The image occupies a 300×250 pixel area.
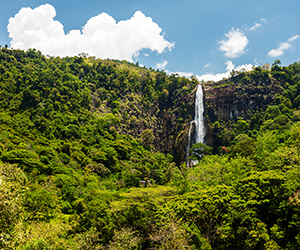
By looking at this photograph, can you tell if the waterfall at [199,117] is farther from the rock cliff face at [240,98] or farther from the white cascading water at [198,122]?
the rock cliff face at [240,98]

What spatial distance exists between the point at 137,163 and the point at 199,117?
2703cm

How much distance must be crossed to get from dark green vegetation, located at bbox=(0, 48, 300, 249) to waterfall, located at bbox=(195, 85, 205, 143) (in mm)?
1965

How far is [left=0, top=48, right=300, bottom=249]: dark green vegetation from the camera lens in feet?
56.0

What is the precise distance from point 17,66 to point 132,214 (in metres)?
66.9

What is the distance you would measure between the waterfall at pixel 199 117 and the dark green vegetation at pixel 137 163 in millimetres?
1965

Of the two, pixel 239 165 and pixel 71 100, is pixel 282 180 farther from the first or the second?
pixel 71 100

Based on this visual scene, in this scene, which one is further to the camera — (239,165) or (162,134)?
(162,134)

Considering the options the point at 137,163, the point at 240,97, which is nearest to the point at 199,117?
the point at 240,97

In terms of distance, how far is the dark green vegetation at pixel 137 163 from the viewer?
56.0ft

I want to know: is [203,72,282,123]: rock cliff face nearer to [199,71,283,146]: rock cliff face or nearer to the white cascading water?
[199,71,283,146]: rock cliff face

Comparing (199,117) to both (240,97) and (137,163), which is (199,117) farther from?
(137,163)

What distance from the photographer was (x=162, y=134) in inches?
3093

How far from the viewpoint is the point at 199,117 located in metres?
69.5

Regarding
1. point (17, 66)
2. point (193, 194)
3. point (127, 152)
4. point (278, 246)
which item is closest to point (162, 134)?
point (127, 152)
